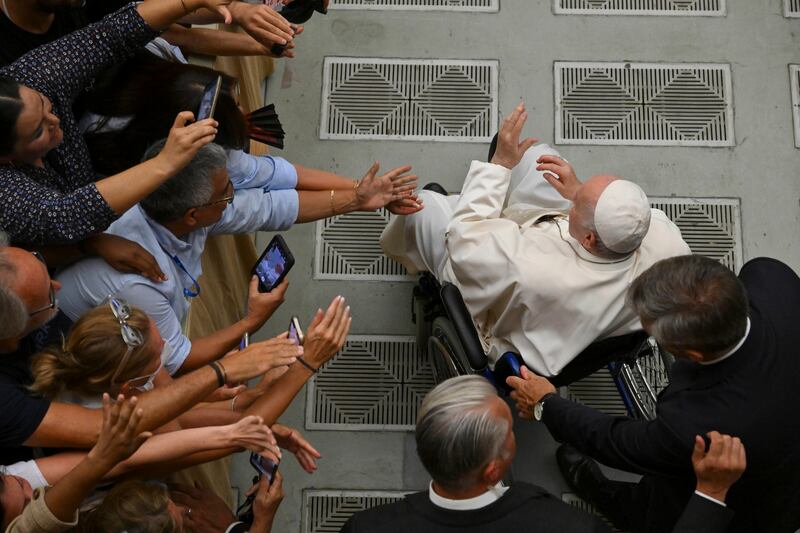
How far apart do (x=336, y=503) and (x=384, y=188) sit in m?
1.23

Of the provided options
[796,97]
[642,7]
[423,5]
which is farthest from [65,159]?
[796,97]

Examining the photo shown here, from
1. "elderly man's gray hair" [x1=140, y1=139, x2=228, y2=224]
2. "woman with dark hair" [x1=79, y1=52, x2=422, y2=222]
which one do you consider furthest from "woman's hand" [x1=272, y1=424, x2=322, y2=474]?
"woman with dark hair" [x1=79, y1=52, x2=422, y2=222]

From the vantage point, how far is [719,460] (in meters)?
2.30

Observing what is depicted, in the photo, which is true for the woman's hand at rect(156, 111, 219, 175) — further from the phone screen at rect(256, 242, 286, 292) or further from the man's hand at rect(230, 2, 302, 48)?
the man's hand at rect(230, 2, 302, 48)

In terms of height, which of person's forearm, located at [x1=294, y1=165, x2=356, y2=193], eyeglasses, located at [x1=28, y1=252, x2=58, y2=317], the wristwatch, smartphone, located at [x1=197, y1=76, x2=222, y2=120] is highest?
smartphone, located at [x1=197, y1=76, x2=222, y2=120]

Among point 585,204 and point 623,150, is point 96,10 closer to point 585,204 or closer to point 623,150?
point 585,204

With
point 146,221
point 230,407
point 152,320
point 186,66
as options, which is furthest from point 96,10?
point 230,407

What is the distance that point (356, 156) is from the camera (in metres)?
4.10

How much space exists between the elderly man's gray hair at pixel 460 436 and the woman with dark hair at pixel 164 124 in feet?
3.77

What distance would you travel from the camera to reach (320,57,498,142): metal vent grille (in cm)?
413

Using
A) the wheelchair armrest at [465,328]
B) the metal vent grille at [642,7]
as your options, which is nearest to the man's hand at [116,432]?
the wheelchair armrest at [465,328]

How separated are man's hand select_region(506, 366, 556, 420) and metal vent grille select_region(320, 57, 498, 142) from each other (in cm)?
154

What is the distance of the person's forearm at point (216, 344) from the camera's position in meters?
2.85

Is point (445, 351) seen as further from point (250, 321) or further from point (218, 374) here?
point (218, 374)
